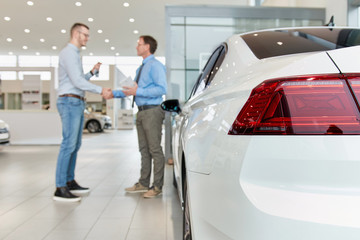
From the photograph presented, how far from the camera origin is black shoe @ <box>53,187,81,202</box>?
3.29 metres

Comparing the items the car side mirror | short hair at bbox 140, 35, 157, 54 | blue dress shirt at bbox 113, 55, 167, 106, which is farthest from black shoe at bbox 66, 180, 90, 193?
short hair at bbox 140, 35, 157, 54

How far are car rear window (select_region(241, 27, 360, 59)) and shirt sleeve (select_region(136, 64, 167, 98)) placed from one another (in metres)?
1.71

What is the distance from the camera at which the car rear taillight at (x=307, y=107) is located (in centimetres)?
94

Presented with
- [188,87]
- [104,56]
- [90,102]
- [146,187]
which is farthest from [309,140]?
[90,102]

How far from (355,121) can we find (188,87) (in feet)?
18.0

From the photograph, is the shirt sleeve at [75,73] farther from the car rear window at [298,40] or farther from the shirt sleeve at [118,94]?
the car rear window at [298,40]

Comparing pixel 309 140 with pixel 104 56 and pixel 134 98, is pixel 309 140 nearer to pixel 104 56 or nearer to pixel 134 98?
pixel 134 98

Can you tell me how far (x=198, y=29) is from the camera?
6.33m

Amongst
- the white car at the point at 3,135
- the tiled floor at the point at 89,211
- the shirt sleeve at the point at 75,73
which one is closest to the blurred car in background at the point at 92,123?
the white car at the point at 3,135

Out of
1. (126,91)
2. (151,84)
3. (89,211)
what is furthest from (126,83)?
(89,211)

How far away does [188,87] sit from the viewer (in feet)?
20.9

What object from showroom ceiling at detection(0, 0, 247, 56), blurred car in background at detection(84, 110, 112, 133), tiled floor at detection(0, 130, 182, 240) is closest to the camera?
tiled floor at detection(0, 130, 182, 240)

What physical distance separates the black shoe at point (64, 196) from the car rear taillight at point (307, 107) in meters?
2.71

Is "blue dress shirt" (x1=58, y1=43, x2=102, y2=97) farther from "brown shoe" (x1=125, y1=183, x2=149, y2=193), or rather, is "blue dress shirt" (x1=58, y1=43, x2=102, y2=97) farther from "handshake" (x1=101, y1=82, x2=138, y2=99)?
"brown shoe" (x1=125, y1=183, x2=149, y2=193)
